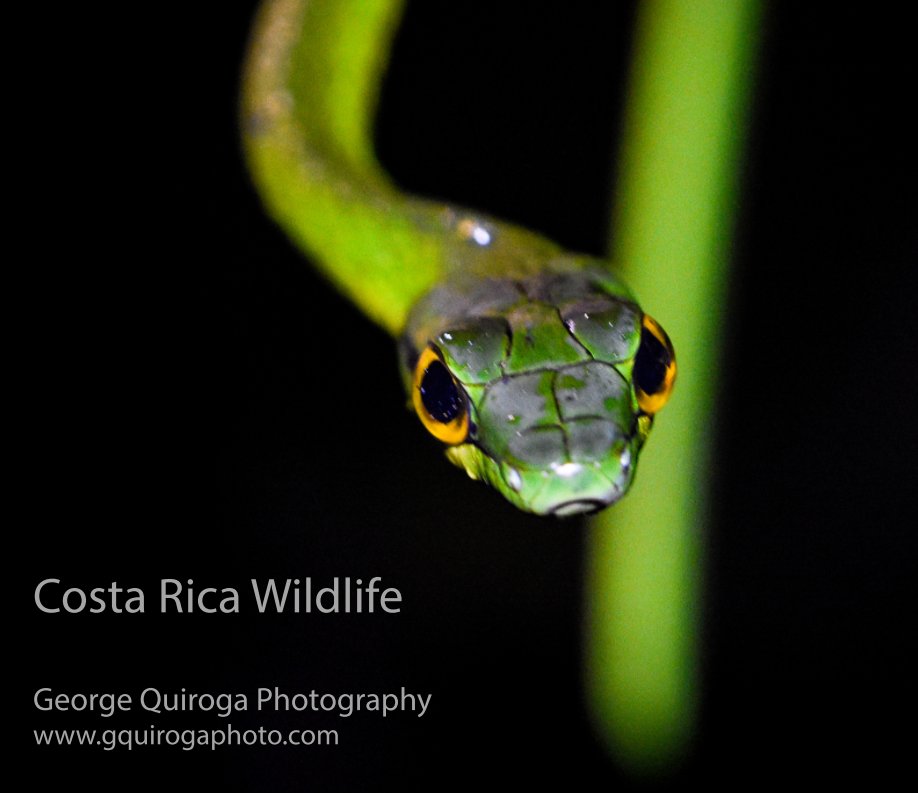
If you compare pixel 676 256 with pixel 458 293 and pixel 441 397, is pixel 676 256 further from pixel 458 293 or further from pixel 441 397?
pixel 441 397

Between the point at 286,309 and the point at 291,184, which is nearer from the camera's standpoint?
the point at 291,184

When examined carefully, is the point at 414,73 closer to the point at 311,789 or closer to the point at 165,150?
the point at 165,150

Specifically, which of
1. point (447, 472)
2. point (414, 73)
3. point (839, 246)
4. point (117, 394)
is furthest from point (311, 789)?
point (839, 246)

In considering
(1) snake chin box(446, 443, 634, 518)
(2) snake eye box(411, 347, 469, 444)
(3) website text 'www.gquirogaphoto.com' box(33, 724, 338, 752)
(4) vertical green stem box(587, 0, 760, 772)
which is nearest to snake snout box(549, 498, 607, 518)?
(1) snake chin box(446, 443, 634, 518)

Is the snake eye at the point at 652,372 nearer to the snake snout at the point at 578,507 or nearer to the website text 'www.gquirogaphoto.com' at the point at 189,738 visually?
the snake snout at the point at 578,507

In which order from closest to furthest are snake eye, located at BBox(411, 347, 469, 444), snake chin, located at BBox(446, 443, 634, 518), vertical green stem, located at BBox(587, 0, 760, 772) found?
1. snake chin, located at BBox(446, 443, 634, 518)
2. snake eye, located at BBox(411, 347, 469, 444)
3. vertical green stem, located at BBox(587, 0, 760, 772)

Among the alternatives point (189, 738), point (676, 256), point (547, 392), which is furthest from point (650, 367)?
point (189, 738)

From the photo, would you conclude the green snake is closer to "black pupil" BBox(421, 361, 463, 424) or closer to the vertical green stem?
"black pupil" BBox(421, 361, 463, 424)

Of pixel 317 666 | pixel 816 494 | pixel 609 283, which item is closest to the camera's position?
pixel 609 283
